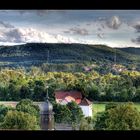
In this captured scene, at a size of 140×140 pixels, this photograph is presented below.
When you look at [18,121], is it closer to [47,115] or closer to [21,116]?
[21,116]

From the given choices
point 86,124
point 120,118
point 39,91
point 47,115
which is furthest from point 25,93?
point 120,118

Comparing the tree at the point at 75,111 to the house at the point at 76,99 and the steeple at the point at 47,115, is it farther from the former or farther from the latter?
the steeple at the point at 47,115

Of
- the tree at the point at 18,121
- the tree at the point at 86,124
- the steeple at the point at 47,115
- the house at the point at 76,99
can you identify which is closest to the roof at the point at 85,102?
the house at the point at 76,99

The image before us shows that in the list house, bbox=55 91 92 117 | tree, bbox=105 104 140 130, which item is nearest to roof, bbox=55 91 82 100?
house, bbox=55 91 92 117
